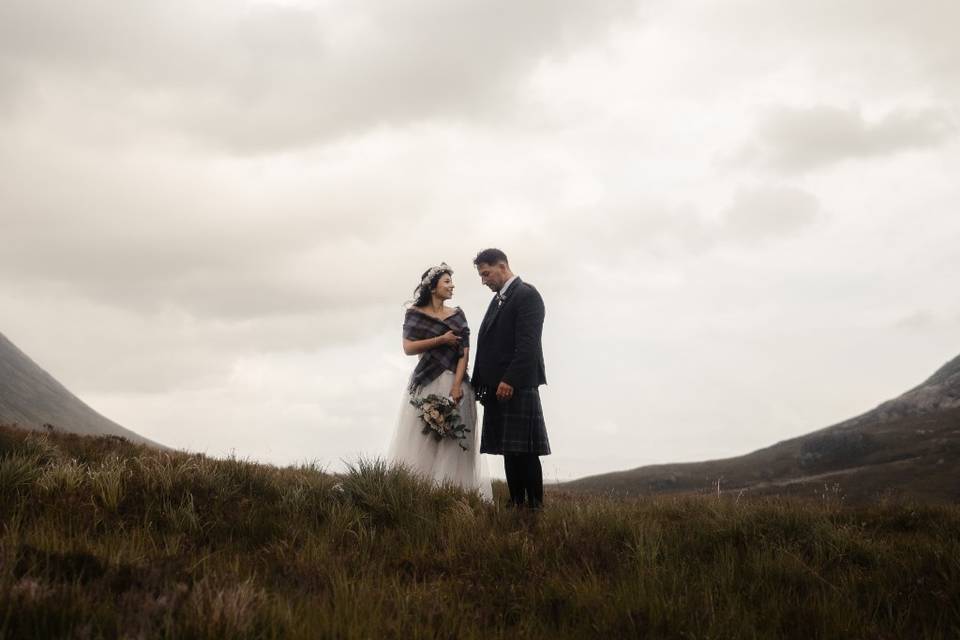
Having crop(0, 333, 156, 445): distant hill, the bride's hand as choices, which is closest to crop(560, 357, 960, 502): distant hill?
the bride's hand

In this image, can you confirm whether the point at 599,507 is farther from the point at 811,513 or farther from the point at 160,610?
the point at 160,610

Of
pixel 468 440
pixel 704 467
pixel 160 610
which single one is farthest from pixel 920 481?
pixel 160 610

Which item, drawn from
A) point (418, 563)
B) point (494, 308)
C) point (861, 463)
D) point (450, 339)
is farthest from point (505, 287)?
point (861, 463)

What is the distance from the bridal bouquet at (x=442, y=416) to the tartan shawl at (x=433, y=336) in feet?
1.25

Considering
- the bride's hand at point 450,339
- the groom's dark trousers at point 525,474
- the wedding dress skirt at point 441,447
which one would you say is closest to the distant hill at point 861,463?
the wedding dress skirt at point 441,447

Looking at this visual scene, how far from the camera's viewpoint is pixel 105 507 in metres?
5.75

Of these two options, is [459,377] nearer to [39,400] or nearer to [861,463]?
[861,463]

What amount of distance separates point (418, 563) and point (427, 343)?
442 cm

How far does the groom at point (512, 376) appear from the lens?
26.5 ft

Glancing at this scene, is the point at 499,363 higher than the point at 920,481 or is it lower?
higher

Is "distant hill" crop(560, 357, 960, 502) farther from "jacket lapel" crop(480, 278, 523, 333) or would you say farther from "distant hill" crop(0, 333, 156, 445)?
"distant hill" crop(0, 333, 156, 445)

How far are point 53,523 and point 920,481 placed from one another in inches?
2033

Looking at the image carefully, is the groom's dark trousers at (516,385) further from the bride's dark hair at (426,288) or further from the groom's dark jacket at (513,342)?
the bride's dark hair at (426,288)

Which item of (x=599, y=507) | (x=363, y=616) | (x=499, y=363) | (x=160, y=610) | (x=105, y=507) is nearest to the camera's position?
(x=160, y=610)
